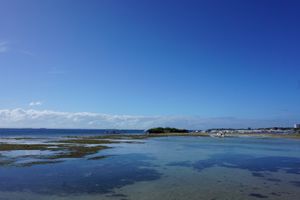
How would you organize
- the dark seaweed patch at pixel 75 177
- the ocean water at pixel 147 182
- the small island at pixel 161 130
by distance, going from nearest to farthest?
the ocean water at pixel 147 182, the dark seaweed patch at pixel 75 177, the small island at pixel 161 130

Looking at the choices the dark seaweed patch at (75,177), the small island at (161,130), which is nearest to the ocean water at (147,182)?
the dark seaweed patch at (75,177)

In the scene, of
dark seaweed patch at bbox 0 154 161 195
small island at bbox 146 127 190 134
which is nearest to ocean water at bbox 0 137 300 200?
dark seaweed patch at bbox 0 154 161 195

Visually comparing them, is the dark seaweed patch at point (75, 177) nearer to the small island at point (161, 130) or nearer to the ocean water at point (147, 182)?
the ocean water at point (147, 182)

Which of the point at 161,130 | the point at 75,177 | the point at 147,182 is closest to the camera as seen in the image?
the point at 147,182

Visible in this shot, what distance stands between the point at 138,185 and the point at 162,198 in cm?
358

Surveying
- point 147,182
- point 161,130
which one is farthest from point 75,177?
point 161,130

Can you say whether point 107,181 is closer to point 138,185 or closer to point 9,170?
point 138,185

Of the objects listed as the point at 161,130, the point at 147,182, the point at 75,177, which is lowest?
the point at 147,182

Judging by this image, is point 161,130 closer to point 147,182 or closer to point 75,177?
point 75,177

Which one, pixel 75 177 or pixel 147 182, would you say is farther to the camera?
pixel 75 177

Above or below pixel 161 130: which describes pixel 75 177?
below

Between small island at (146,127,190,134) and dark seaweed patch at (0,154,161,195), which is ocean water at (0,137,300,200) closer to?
dark seaweed patch at (0,154,161,195)

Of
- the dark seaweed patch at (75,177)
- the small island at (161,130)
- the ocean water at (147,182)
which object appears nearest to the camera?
the ocean water at (147,182)

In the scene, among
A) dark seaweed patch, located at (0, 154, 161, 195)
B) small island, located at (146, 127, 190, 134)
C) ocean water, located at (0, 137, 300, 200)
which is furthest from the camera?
small island, located at (146, 127, 190, 134)
